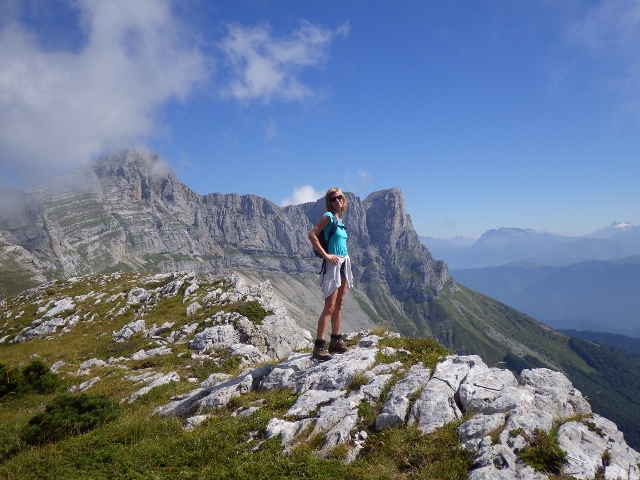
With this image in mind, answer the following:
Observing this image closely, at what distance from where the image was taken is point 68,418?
1063 centimetres

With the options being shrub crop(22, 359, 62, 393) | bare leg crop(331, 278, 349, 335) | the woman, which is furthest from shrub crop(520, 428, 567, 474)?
shrub crop(22, 359, 62, 393)

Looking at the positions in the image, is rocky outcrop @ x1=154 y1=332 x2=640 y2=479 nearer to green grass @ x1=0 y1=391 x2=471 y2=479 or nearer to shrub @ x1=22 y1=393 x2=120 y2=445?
green grass @ x1=0 y1=391 x2=471 y2=479

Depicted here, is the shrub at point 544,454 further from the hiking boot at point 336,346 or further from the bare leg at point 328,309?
the hiking boot at point 336,346

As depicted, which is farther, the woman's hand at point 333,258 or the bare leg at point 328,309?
the bare leg at point 328,309

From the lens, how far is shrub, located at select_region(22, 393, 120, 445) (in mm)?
10422

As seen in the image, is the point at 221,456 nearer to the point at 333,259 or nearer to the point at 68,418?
the point at 68,418

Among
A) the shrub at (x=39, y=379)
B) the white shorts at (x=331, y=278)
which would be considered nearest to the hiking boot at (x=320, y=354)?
the white shorts at (x=331, y=278)

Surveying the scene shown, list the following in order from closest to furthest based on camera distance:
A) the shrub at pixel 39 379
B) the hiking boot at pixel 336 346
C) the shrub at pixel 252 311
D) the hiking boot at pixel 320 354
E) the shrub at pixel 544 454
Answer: the shrub at pixel 544 454 → the hiking boot at pixel 320 354 → the hiking boot at pixel 336 346 → the shrub at pixel 39 379 → the shrub at pixel 252 311

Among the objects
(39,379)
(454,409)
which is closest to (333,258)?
(454,409)

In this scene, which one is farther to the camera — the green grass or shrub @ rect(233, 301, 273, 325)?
shrub @ rect(233, 301, 273, 325)

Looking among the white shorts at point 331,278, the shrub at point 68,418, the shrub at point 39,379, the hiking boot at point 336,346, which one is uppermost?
the white shorts at point 331,278

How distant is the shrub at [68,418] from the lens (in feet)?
34.2

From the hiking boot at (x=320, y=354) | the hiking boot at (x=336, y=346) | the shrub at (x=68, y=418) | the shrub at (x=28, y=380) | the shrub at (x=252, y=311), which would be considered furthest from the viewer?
the shrub at (x=252, y=311)

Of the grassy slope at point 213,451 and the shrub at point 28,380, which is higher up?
the grassy slope at point 213,451
